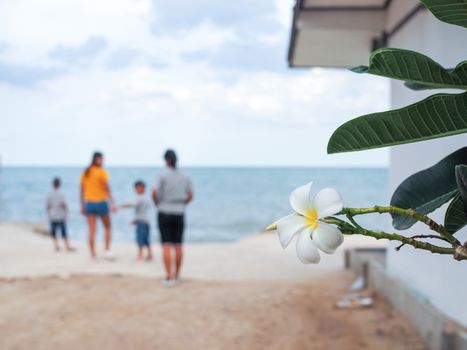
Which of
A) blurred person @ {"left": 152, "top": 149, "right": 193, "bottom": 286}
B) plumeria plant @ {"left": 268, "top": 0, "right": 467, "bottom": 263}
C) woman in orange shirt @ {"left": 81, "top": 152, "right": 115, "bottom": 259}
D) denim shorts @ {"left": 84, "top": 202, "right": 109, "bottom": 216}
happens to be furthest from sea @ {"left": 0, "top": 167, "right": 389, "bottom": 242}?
plumeria plant @ {"left": 268, "top": 0, "right": 467, "bottom": 263}

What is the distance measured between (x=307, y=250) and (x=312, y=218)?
0.05 meters

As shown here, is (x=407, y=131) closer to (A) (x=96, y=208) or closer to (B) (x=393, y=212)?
(B) (x=393, y=212)

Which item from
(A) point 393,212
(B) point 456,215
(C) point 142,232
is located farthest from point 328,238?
(C) point 142,232

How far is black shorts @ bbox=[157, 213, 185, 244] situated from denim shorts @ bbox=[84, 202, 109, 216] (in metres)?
1.70

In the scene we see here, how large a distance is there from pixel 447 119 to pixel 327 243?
0.26 meters

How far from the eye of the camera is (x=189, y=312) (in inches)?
207

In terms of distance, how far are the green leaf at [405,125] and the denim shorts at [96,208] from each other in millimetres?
7215

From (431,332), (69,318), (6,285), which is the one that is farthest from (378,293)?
(6,285)

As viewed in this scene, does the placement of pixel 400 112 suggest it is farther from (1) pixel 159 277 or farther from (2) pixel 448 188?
(1) pixel 159 277

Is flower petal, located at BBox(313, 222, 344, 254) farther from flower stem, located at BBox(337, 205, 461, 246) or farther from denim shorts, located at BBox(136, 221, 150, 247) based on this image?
denim shorts, located at BBox(136, 221, 150, 247)

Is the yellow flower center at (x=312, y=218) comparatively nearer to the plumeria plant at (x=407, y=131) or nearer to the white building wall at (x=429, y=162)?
the plumeria plant at (x=407, y=131)

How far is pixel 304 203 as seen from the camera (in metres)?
0.71

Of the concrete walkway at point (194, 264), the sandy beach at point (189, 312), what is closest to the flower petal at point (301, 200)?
the sandy beach at point (189, 312)

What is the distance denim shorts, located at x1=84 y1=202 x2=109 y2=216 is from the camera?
7.70 m
